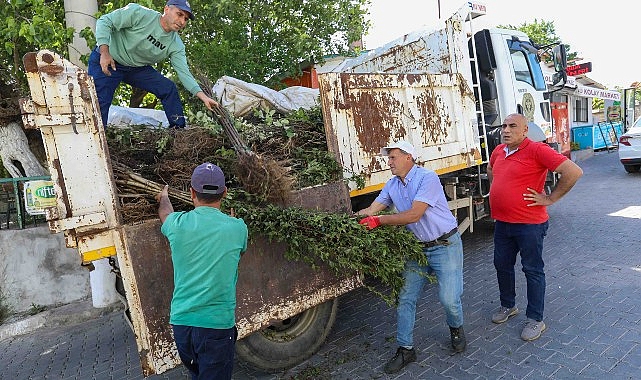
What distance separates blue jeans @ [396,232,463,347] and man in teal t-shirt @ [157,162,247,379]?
→ 141 centimetres

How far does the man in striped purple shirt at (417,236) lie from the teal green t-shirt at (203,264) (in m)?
Result: 1.14

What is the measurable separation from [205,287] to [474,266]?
404 cm

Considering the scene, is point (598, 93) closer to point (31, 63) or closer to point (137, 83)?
point (137, 83)

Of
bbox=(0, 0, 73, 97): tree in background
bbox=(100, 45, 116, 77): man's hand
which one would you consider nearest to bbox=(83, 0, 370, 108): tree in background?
bbox=(0, 0, 73, 97): tree in background

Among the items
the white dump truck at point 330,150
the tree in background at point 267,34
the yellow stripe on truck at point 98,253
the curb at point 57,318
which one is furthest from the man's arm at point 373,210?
the tree in background at point 267,34

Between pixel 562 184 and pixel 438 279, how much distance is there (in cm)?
117

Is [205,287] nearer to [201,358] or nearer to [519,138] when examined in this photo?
[201,358]

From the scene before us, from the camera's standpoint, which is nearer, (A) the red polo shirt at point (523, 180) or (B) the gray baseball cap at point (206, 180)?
(B) the gray baseball cap at point (206, 180)

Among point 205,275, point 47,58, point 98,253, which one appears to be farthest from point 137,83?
point 205,275

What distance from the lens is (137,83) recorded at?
4.01 m

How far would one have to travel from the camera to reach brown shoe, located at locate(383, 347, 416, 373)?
324 cm

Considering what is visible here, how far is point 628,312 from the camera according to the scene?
152 inches

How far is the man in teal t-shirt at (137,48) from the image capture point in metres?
3.53

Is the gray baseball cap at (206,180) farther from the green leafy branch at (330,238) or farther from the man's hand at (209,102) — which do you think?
the man's hand at (209,102)
